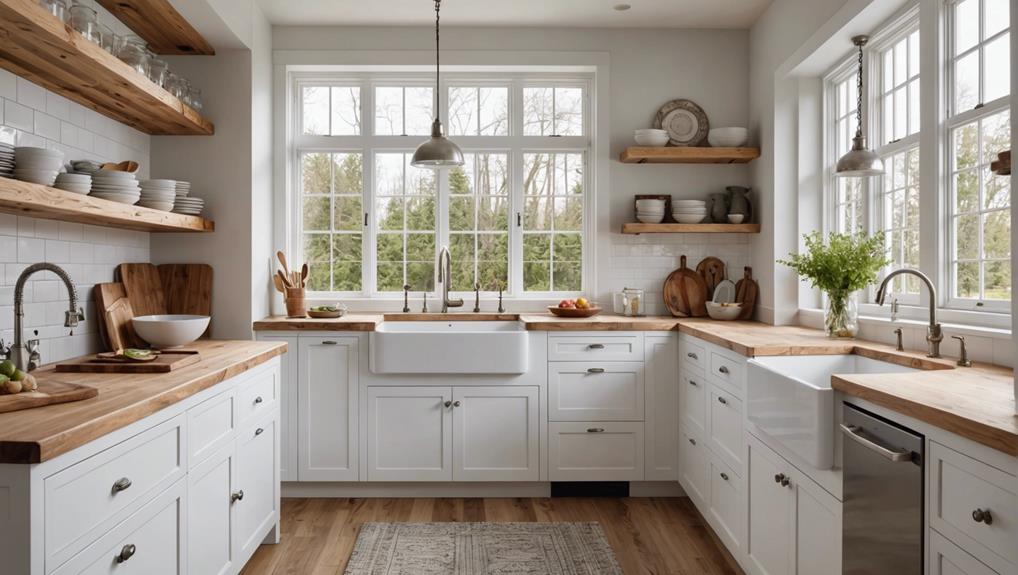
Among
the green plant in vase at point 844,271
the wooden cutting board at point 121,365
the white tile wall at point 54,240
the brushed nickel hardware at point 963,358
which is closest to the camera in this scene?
the brushed nickel hardware at point 963,358

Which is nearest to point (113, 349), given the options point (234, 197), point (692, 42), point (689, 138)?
point (234, 197)

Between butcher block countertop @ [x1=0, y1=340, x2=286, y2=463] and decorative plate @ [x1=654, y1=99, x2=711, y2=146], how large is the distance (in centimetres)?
293

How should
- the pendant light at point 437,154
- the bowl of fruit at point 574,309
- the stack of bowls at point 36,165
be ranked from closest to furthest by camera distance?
the stack of bowls at point 36,165
the pendant light at point 437,154
the bowl of fruit at point 574,309

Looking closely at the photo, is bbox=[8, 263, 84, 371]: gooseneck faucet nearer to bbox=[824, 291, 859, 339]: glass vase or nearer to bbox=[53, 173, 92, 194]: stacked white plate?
bbox=[53, 173, 92, 194]: stacked white plate

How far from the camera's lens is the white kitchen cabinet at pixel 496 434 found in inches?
146

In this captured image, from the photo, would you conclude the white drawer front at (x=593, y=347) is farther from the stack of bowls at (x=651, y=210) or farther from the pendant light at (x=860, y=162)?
the pendant light at (x=860, y=162)

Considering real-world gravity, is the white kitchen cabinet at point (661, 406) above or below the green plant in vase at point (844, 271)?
below

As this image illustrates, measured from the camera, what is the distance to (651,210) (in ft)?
13.7

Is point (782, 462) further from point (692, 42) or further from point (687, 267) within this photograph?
point (692, 42)

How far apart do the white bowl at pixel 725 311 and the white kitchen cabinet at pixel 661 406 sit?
1.58ft

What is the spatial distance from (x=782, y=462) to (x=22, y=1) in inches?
112

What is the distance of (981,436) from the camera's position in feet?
4.52

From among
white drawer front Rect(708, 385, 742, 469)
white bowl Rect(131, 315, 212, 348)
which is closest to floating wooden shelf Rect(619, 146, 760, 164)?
white drawer front Rect(708, 385, 742, 469)

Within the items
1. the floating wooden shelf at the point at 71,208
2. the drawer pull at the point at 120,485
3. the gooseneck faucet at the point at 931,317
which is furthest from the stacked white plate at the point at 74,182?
the gooseneck faucet at the point at 931,317
